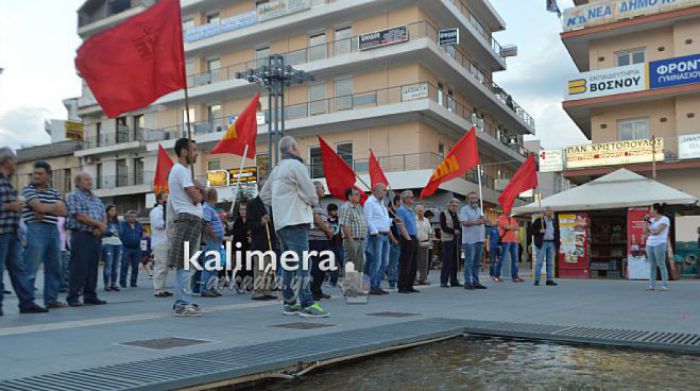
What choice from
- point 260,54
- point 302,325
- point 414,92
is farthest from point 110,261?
point 260,54

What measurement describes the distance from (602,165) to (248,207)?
21911 millimetres

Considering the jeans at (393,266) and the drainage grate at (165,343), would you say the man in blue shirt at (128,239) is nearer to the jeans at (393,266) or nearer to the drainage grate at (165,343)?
the jeans at (393,266)

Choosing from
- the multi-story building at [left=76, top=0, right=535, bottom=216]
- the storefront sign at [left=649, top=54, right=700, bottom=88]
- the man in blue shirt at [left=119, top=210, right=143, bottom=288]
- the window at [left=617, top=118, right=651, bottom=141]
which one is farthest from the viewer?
the multi-story building at [left=76, top=0, right=535, bottom=216]

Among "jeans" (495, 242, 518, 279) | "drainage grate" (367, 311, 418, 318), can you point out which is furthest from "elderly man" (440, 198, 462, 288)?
"drainage grate" (367, 311, 418, 318)

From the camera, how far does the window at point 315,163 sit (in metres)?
34.1

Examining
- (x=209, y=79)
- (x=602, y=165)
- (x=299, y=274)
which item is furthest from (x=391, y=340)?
(x=209, y=79)

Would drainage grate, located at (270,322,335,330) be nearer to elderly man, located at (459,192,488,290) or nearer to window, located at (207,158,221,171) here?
elderly man, located at (459,192,488,290)

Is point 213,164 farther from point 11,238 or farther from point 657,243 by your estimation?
point 11,238

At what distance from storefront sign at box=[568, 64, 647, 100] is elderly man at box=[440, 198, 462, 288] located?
18.1m

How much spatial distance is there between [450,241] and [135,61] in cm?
738

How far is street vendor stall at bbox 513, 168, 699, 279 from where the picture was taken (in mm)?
16547

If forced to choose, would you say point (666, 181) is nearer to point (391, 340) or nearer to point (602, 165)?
point (602, 165)

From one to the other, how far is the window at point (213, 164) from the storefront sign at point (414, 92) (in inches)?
533

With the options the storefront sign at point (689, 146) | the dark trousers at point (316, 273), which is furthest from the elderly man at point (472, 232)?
the storefront sign at point (689, 146)
